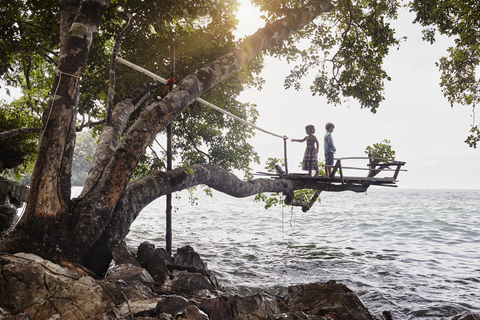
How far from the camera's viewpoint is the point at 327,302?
394 centimetres

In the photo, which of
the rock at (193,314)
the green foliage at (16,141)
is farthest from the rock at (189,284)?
the green foliage at (16,141)

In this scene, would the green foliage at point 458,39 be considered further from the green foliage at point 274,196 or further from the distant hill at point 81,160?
the distant hill at point 81,160

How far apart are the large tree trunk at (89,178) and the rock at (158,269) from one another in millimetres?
678

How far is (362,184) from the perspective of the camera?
1015cm

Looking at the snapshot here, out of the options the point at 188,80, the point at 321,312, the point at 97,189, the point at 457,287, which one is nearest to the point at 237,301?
the point at 321,312

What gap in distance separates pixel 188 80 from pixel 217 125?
6235 mm

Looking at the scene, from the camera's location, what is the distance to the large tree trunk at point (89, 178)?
4066 millimetres

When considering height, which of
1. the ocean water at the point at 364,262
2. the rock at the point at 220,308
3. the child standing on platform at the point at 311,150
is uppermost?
the child standing on platform at the point at 311,150

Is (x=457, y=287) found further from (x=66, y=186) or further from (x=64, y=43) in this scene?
(x=64, y=43)

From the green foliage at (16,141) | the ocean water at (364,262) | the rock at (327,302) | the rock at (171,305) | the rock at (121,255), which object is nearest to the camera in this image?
the rock at (171,305)

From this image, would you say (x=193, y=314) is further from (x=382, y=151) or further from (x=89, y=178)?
(x=382, y=151)

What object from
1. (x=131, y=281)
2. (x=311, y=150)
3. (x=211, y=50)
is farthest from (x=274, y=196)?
(x=131, y=281)

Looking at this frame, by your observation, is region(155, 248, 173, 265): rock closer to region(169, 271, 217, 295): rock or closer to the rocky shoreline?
region(169, 271, 217, 295): rock

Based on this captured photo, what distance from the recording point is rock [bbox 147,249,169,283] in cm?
455
